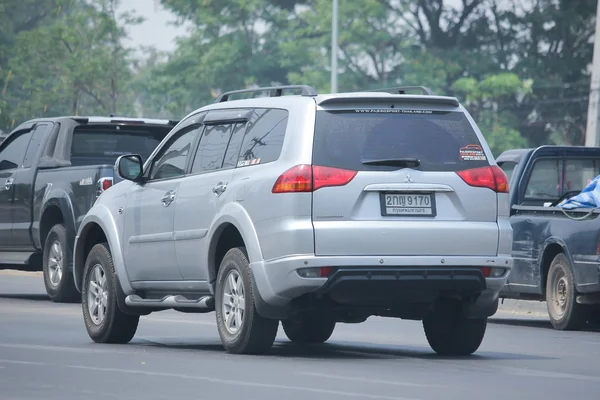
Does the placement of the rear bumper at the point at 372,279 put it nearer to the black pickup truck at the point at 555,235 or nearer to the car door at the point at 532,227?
the black pickup truck at the point at 555,235

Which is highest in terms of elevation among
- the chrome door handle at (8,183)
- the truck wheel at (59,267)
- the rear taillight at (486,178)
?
the rear taillight at (486,178)

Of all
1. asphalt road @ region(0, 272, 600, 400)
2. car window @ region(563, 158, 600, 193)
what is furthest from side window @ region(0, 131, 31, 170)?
car window @ region(563, 158, 600, 193)

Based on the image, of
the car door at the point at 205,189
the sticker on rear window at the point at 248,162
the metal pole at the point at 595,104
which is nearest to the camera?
the sticker on rear window at the point at 248,162

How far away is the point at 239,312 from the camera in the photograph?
10.8 metres

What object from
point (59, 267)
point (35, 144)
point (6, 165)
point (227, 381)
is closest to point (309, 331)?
point (227, 381)

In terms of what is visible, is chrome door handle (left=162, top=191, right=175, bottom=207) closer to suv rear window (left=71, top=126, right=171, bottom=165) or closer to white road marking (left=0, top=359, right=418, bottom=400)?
white road marking (left=0, top=359, right=418, bottom=400)

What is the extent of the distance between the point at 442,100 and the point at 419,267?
125cm

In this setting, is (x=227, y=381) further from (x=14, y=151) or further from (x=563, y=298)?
(x=14, y=151)

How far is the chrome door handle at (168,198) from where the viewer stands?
11.8m

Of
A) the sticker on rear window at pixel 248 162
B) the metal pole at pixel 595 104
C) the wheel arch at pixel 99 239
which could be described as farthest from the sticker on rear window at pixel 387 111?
the metal pole at pixel 595 104

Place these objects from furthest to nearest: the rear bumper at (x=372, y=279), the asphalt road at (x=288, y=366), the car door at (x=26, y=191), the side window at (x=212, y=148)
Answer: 1. the car door at (x=26, y=191)
2. the side window at (x=212, y=148)
3. the rear bumper at (x=372, y=279)
4. the asphalt road at (x=288, y=366)

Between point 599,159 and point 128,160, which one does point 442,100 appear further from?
point 599,159

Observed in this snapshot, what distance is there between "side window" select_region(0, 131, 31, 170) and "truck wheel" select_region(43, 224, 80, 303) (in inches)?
59.5

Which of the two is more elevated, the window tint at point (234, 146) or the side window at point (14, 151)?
the window tint at point (234, 146)
